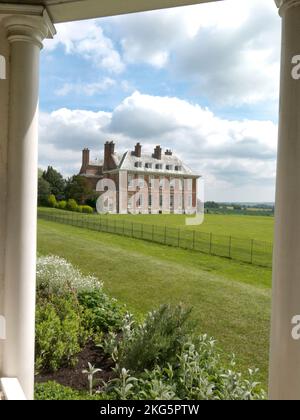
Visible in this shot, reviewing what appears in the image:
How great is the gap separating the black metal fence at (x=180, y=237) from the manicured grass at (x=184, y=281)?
0.06 metres

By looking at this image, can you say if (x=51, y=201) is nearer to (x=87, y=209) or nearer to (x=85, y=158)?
(x=87, y=209)

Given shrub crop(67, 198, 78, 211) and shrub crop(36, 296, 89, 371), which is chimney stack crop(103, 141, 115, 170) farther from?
shrub crop(36, 296, 89, 371)

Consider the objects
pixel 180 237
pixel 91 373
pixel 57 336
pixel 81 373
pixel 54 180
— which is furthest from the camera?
pixel 54 180

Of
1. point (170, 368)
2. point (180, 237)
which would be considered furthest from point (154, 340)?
point (180, 237)

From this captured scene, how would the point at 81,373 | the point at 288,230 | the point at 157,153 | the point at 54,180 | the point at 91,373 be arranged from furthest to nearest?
the point at 54,180 → the point at 157,153 → the point at 81,373 → the point at 91,373 → the point at 288,230

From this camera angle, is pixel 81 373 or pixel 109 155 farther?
pixel 109 155

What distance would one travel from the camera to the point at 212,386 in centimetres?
219

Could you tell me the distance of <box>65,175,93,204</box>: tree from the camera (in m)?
3.06

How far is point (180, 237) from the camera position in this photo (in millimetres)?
2943

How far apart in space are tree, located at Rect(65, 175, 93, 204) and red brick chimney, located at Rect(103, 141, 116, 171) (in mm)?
→ 259

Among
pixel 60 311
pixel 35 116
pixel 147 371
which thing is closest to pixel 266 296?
pixel 147 371

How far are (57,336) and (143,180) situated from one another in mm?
1505

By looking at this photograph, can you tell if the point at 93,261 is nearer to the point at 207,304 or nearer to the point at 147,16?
the point at 207,304

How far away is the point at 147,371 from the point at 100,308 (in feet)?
2.80
